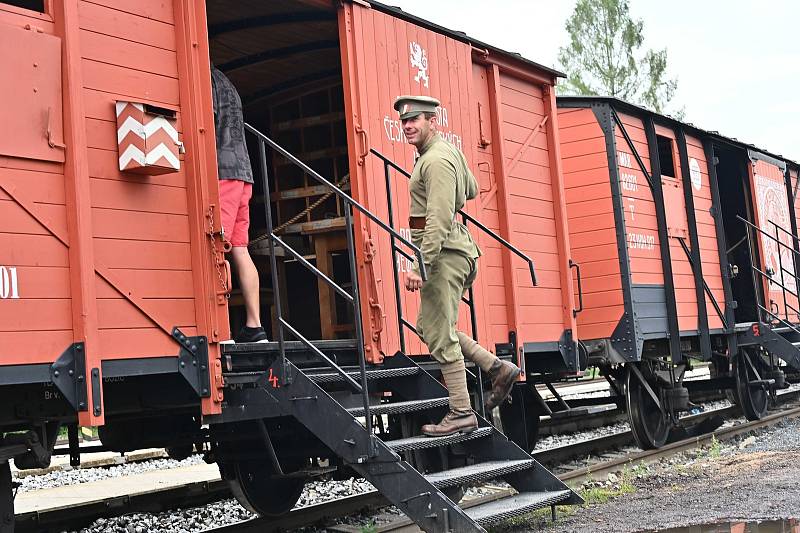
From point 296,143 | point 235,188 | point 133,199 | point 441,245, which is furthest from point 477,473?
point 296,143

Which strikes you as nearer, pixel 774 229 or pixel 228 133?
pixel 228 133

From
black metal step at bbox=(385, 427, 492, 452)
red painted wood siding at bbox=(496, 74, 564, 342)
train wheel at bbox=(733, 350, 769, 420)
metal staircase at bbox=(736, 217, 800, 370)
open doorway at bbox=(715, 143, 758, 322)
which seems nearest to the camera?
black metal step at bbox=(385, 427, 492, 452)

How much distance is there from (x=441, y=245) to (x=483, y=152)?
247cm

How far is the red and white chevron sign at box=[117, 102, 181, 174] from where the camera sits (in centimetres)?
521

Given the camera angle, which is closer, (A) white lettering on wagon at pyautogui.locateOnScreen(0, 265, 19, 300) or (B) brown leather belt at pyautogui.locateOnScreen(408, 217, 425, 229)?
(A) white lettering on wagon at pyautogui.locateOnScreen(0, 265, 19, 300)

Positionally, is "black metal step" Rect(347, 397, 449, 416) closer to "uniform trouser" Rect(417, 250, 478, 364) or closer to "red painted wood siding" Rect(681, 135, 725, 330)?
"uniform trouser" Rect(417, 250, 478, 364)

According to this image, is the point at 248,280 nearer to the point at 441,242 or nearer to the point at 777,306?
the point at 441,242

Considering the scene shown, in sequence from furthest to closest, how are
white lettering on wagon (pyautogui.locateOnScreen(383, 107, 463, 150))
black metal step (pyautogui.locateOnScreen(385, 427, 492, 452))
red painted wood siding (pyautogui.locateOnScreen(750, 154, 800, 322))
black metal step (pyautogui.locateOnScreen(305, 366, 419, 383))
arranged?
red painted wood siding (pyautogui.locateOnScreen(750, 154, 800, 322))
white lettering on wagon (pyautogui.locateOnScreen(383, 107, 463, 150))
black metal step (pyautogui.locateOnScreen(305, 366, 419, 383))
black metal step (pyautogui.locateOnScreen(385, 427, 492, 452))

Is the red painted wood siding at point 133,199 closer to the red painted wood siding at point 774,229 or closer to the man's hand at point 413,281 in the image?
the man's hand at point 413,281

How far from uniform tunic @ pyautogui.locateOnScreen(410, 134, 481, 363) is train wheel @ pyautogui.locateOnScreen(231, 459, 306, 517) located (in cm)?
193

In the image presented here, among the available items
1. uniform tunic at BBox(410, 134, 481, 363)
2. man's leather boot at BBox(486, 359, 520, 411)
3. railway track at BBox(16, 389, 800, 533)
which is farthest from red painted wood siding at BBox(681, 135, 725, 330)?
uniform tunic at BBox(410, 134, 481, 363)

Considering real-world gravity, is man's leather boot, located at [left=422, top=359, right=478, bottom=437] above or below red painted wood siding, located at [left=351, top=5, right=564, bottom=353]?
below

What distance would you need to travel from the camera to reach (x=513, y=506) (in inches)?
233

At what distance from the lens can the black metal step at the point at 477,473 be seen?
5715 millimetres
